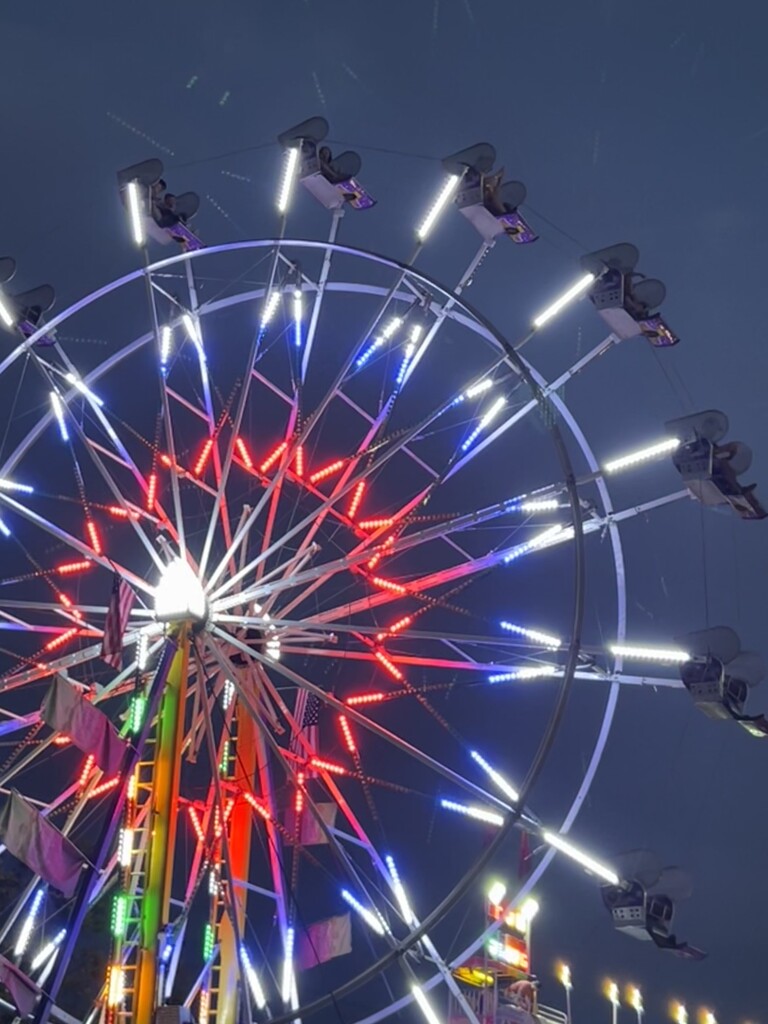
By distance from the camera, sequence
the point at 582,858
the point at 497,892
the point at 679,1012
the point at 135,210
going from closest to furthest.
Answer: the point at 582,858, the point at 135,210, the point at 497,892, the point at 679,1012

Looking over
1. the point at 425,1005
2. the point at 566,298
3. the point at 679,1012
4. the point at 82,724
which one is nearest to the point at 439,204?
the point at 566,298

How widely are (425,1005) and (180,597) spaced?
605cm

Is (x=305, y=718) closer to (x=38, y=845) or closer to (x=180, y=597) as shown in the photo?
(x=180, y=597)

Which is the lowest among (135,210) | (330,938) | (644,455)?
(330,938)

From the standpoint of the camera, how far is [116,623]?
15.2m

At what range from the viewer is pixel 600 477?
16.3 m

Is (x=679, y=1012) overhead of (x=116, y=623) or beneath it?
overhead

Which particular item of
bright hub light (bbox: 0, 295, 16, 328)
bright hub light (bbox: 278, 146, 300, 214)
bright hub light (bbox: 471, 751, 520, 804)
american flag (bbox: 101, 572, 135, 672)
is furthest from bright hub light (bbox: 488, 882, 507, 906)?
bright hub light (bbox: 0, 295, 16, 328)

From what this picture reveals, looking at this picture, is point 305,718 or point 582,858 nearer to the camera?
point 582,858

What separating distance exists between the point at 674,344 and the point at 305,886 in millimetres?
21082

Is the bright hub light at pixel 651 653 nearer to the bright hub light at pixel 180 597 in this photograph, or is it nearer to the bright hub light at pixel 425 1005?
the bright hub light at pixel 425 1005

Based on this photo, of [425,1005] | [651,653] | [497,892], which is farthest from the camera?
[497,892]

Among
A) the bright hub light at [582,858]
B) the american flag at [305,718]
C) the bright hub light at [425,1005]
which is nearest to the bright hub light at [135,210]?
the american flag at [305,718]

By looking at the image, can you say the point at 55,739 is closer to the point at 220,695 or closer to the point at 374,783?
the point at 220,695
